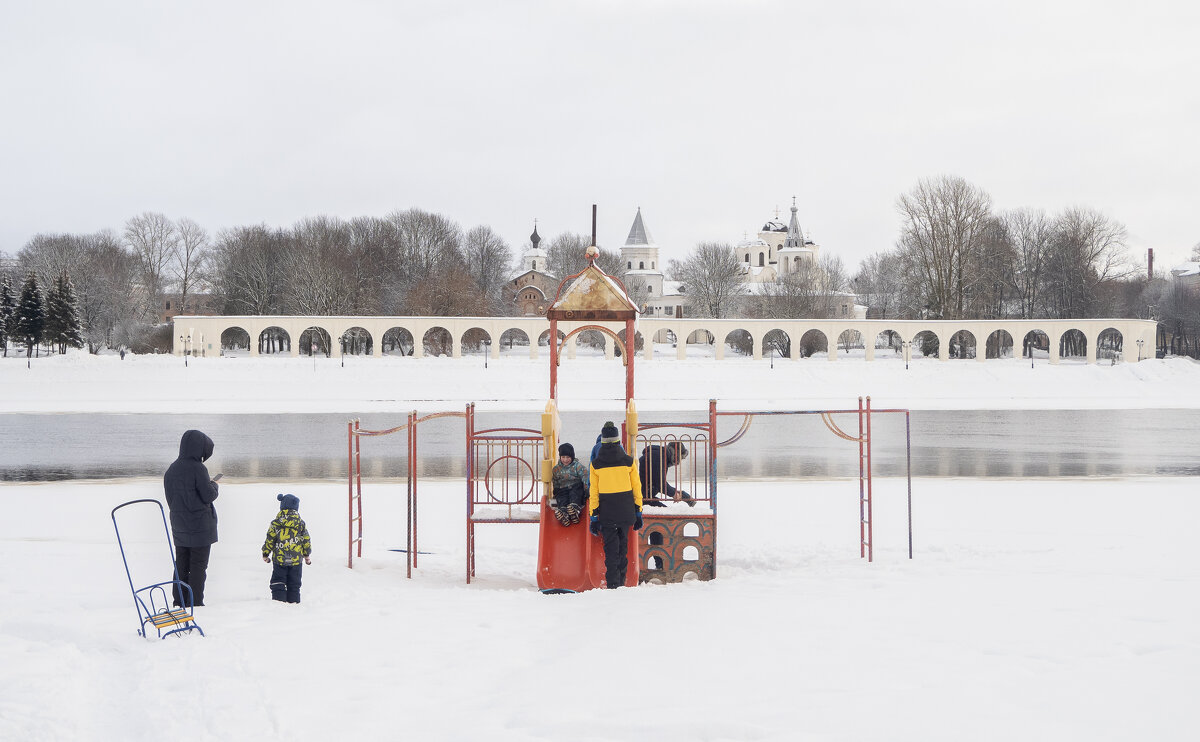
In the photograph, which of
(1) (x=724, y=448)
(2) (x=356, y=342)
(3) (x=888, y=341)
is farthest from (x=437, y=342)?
(3) (x=888, y=341)

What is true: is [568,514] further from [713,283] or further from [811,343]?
[713,283]

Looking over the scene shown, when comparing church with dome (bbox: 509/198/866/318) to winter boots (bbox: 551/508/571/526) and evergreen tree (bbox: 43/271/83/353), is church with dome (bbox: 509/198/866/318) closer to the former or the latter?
evergreen tree (bbox: 43/271/83/353)

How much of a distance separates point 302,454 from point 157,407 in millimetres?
17055

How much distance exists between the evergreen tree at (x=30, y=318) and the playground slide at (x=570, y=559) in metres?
59.1

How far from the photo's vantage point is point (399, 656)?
559 centimetres

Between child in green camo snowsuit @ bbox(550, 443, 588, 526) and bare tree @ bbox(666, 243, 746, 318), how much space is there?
252 ft

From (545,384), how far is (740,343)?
36.0 m

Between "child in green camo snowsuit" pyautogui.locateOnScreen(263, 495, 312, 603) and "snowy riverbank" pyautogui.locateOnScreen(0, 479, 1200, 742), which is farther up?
"child in green camo snowsuit" pyautogui.locateOnScreen(263, 495, 312, 603)

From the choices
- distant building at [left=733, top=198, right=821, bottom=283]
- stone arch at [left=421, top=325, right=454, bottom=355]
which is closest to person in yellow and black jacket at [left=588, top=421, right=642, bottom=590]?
Result: stone arch at [left=421, top=325, right=454, bottom=355]

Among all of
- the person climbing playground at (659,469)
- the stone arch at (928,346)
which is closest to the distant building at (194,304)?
the stone arch at (928,346)

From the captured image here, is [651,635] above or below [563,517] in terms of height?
below

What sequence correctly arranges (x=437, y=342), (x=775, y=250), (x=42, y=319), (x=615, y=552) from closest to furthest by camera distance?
(x=615, y=552) < (x=42, y=319) < (x=437, y=342) < (x=775, y=250)

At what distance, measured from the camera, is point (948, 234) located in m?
61.6

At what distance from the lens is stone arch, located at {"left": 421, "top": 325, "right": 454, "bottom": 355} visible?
61694mm
